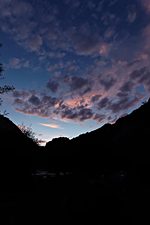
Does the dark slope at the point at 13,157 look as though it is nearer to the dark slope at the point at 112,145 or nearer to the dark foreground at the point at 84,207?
the dark foreground at the point at 84,207

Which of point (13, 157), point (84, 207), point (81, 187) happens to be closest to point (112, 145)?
point (13, 157)

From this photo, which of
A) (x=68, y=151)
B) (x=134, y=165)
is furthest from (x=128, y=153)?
(x=68, y=151)

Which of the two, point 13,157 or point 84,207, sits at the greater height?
point 13,157

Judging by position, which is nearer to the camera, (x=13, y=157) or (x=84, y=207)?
(x=84, y=207)

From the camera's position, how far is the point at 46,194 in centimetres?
1452

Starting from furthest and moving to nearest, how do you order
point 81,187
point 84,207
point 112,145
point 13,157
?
point 112,145, point 13,157, point 81,187, point 84,207

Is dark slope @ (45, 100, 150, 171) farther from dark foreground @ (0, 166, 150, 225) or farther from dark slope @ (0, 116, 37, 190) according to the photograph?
dark foreground @ (0, 166, 150, 225)

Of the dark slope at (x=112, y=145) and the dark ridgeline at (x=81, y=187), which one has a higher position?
the dark slope at (x=112, y=145)

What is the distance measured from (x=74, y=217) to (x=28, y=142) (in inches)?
410

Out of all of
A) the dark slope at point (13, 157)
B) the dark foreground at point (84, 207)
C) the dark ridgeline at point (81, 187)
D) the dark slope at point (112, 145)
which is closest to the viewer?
the dark foreground at point (84, 207)

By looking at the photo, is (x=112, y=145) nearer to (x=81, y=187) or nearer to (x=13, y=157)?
(x=13, y=157)

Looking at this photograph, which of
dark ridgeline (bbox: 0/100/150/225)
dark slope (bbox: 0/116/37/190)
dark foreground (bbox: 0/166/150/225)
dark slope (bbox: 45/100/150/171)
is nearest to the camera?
dark foreground (bbox: 0/166/150/225)

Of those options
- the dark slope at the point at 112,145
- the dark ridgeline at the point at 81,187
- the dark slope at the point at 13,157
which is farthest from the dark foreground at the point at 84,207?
the dark slope at the point at 112,145

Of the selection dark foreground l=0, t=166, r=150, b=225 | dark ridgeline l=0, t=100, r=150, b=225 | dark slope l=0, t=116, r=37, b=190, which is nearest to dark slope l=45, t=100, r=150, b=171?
dark ridgeline l=0, t=100, r=150, b=225
